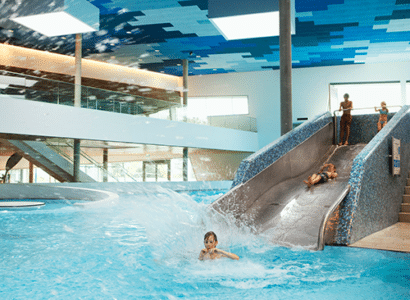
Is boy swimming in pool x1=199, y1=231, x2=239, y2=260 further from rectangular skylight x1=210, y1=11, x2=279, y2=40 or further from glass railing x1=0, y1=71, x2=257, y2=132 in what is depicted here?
glass railing x1=0, y1=71, x2=257, y2=132

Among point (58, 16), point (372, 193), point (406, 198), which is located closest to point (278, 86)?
point (58, 16)

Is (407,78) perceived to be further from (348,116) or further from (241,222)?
(241,222)

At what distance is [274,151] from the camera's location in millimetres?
7762

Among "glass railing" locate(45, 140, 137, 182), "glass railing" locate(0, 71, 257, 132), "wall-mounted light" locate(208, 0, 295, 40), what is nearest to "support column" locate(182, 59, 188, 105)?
"glass railing" locate(0, 71, 257, 132)

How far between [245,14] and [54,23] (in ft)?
21.1

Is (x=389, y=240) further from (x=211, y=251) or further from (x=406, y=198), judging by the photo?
(x=211, y=251)

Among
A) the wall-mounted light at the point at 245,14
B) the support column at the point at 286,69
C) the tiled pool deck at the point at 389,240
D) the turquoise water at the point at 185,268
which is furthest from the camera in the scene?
the wall-mounted light at the point at 245,14

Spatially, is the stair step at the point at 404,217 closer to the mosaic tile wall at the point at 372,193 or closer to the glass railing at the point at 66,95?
the mosaic tile wall at the point at 372,193

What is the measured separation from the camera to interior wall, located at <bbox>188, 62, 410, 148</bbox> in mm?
22328

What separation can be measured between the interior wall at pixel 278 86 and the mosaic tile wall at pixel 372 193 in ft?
53.5

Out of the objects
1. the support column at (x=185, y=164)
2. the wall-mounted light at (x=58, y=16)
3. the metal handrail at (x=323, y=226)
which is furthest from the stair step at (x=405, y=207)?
the support column at (x=185, y=164)

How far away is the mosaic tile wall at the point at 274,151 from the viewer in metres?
7.06

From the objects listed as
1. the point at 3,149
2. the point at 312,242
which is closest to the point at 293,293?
the point at 312,242

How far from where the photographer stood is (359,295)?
12.1 ft
